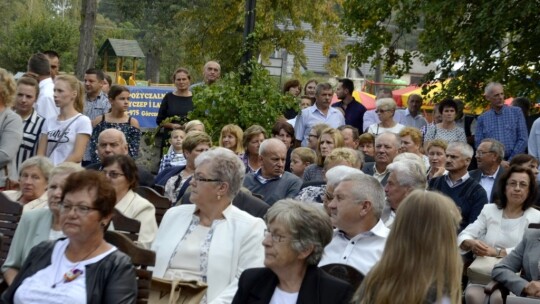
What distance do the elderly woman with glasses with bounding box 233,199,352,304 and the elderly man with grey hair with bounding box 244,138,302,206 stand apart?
4438mm

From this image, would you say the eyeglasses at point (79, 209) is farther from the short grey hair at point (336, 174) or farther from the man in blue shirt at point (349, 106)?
the man in blue shirt at point (349, 106)

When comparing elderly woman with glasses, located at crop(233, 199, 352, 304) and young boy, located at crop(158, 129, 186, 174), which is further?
young boy, located at crop(158, 129, 186, 174)

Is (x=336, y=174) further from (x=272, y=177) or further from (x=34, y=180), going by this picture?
(x=272, y=177)

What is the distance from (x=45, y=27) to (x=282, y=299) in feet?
155

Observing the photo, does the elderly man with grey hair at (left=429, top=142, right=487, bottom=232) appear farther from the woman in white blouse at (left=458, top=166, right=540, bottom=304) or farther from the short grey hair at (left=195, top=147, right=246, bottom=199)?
the short grey hair at (left=195, top=147, right=246, bottom=199)

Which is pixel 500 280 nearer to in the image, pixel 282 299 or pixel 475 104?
pixel 282 299

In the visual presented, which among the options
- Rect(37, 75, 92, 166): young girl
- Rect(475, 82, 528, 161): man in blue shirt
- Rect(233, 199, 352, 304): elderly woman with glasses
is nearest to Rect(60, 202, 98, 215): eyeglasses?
Rect(233, 199, 352, 304): elderly woman with glasses

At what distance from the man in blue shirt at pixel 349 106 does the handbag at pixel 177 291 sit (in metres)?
10.4

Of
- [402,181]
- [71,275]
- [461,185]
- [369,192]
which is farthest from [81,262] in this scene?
[461,185]

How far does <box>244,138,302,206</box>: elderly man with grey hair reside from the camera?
35.2 ft

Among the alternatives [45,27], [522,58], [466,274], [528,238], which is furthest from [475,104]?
[45,27]

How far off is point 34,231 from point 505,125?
944 centimetres

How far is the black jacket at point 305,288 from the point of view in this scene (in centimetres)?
597

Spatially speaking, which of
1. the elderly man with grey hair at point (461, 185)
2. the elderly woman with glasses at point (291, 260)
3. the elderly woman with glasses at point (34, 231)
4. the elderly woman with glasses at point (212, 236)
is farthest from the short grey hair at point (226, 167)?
the elderly man with grey hair at point (461, 185)
